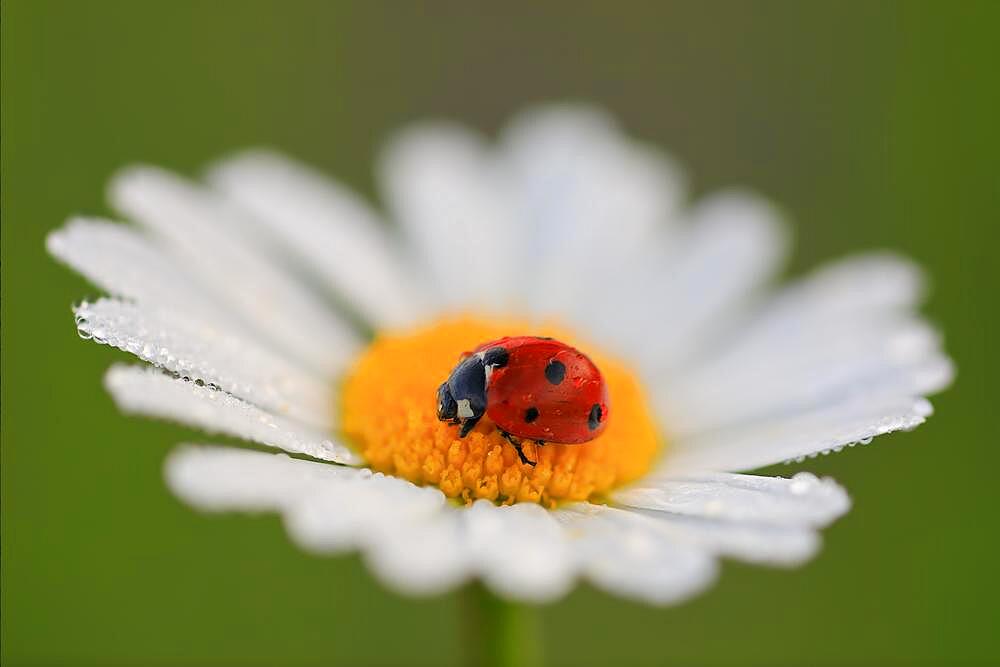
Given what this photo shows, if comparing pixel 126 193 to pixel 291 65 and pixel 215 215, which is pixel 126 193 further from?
pixel 291 65

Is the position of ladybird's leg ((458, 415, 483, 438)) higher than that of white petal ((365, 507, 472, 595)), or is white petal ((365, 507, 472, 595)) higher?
ladybird's leg ((458, 415, 483, 438))

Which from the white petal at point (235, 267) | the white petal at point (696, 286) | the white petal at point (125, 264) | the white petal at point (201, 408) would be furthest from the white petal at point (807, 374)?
the white petal at point (125, 264)

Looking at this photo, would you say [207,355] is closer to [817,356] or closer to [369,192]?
[817,356]

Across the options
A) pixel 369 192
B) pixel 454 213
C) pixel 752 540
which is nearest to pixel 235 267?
pixel 454 213

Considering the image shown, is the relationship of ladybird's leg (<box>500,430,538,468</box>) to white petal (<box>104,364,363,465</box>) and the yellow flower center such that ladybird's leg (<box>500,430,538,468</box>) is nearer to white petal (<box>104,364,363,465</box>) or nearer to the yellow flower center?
the yellow flower center

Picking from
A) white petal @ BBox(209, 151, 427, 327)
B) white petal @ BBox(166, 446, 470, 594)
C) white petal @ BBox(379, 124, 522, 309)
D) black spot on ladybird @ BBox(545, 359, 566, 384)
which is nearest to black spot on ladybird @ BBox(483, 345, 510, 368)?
black spot on ladybird @ BBox(545, 359, 566, 384)
